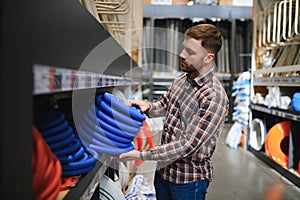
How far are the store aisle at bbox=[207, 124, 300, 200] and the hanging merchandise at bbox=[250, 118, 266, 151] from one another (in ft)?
0.81

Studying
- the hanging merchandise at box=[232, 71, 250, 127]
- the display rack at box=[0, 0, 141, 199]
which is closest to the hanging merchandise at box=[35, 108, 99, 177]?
the display rack at box=[0, 0, 141, 199]

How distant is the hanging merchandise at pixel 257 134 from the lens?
4121 millimetres

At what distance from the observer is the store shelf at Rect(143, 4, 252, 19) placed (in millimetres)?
6469

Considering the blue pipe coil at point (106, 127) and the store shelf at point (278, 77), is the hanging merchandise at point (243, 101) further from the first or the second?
Answer: the blue pipe coil at point (106, 127)

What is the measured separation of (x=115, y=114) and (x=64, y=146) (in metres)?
0.27

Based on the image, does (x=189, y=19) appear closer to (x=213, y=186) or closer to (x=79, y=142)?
(x=213, y=186)

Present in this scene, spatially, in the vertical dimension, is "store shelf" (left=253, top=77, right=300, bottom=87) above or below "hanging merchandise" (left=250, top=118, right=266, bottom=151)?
above

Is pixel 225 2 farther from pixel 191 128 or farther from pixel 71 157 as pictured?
pixel 71 157

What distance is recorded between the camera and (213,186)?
2.89 meters

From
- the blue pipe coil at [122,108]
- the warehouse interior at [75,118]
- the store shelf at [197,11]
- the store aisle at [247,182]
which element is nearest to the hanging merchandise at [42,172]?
the warehouse interior at [75,118]

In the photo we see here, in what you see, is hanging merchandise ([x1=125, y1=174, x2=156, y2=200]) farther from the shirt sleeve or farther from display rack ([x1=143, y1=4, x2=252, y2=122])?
display rack ([x1=143, y1=4, x2=252, y2=122])


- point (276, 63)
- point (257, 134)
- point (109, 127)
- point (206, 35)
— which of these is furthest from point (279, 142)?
point (109, 127)

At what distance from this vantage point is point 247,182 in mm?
3061

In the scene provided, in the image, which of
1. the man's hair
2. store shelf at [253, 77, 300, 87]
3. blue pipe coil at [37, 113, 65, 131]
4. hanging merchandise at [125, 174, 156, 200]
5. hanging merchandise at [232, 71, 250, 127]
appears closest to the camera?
blue pipe coil at [37, 113, 65, 131]
